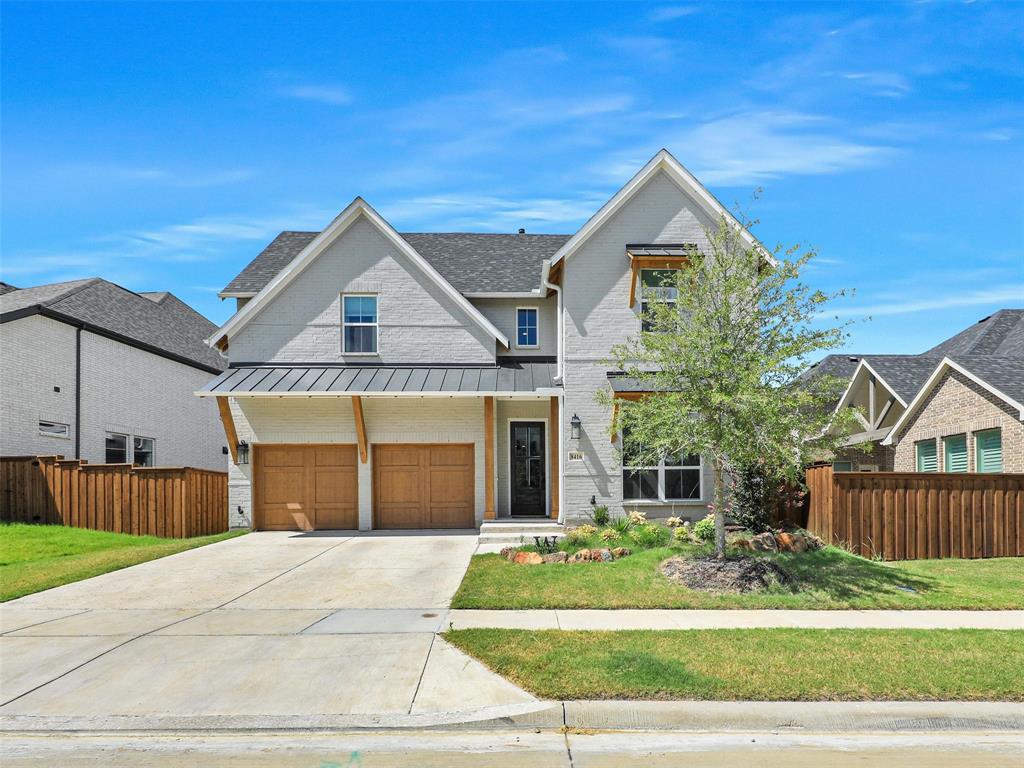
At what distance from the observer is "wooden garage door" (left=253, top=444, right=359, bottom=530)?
1956cm

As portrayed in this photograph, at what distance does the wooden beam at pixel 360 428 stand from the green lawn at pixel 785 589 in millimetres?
6295

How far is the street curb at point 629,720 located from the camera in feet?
20.4

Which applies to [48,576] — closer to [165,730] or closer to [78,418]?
→ [165,730]

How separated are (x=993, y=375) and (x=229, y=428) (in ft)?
61.5

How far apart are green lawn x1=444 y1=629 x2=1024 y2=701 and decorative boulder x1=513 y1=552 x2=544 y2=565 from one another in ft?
15.7

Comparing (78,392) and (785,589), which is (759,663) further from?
(78,392)

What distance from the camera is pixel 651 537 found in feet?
49.1

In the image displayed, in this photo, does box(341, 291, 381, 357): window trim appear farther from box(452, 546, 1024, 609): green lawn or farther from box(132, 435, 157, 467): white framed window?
box(132, 435, 157, 467): white framed window

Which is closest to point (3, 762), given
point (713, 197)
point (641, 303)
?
point (641, 303)

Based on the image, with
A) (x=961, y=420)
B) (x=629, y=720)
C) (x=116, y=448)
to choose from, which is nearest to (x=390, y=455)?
Result: (x=116, y=448)

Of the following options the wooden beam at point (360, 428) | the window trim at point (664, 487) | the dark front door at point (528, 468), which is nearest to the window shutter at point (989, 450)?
the window trim at point (664, 487)

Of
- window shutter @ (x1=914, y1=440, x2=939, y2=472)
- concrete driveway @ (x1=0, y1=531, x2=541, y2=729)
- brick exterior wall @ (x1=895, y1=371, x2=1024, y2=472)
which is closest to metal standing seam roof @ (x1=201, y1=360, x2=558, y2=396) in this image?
concrete driveway @ (x1=0, y1=531, x2=541, y2=729)

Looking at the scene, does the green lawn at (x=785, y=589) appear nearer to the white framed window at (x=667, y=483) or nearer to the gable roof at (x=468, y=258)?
the white framed window at (x=667, y=483)

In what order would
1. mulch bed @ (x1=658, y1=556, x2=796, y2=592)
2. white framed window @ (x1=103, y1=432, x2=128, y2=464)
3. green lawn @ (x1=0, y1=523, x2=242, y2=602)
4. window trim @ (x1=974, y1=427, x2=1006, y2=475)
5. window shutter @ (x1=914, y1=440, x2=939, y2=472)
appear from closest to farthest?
mulch bed @ (x1=658, y1=556, x2=796, y2=592), green lawn @ (x1=0, y1=523, x2=242, y2=602), window trim @ (x1=974, y1=427, x2=1006, y2=475), window shutter @ (x1=914, y1=440, x2=939, y2=472), white framed window @ (x1=103, y1=432, x2=128, y2=464)
